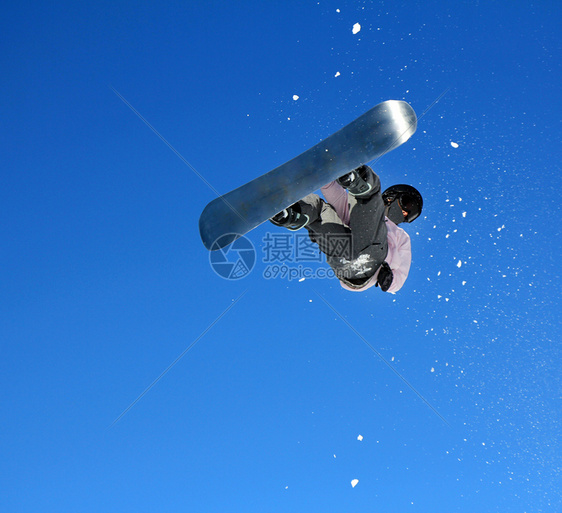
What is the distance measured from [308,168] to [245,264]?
703mm

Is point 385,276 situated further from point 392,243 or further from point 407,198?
point 407,198

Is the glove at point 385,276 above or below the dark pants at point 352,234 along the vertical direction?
below

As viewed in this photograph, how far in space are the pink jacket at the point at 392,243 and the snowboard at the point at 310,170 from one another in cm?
51

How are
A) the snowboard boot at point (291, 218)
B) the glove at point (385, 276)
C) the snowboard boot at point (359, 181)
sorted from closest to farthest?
the snowboard boot at point (359, 181) < the snowboard boot at point (291, 218) < the glove at point (385, 276)

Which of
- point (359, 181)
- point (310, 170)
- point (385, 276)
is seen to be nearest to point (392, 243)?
point (385, 276)

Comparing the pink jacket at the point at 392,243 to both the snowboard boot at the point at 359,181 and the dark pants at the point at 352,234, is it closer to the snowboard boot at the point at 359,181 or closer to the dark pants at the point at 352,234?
the dark pants at the point at 352,234

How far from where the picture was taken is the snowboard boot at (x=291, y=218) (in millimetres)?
1886

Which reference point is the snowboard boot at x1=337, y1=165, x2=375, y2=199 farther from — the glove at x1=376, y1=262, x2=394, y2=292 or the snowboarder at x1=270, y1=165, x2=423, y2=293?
the glove at x1=376, y1=262, x2=394, y2=292

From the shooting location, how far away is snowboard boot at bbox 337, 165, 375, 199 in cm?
173

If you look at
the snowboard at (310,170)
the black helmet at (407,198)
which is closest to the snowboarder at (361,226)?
the black helmet at (407,198)

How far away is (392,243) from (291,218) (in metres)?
0.63

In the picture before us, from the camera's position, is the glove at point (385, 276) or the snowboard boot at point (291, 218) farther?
the glove at point (385, 276)

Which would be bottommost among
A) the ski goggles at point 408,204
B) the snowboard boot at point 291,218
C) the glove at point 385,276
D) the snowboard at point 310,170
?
the glove at point 385,276

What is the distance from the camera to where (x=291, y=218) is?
192cm
